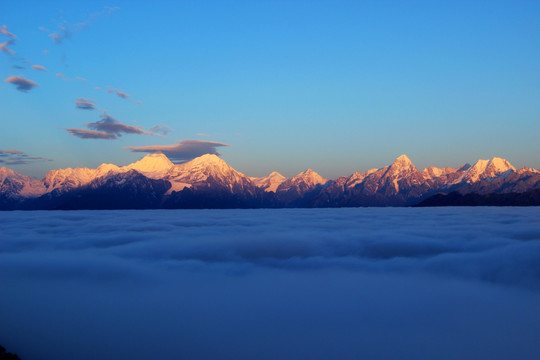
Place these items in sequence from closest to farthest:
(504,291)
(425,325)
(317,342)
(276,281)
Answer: (317,342) < (425,325) < (504,291) < (276,281)

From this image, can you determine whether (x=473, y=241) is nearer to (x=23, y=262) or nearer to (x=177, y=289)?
(x=177, y=289)

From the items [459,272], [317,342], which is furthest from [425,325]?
[459,272]

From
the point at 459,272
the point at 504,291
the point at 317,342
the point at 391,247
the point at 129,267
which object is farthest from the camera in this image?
the point at 391,247

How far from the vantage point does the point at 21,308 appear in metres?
16.7

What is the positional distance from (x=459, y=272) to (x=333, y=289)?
942 cm

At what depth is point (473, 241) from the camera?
3531cm

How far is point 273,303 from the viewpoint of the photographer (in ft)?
57.8

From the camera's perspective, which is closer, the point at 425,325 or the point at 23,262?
the point at 425,325

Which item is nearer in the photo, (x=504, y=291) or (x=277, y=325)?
(x=277, y=325)

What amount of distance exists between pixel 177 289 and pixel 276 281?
541cm

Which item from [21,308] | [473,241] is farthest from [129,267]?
[473,241]

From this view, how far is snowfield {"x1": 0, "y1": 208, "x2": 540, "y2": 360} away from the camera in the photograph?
42.2 feet

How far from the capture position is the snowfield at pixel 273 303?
12859mm

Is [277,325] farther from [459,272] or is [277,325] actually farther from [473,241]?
[473,241]
